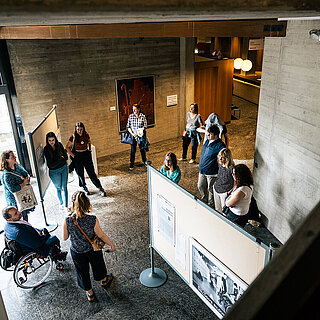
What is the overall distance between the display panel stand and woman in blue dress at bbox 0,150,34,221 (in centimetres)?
243

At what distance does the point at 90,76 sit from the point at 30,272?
5203 mm

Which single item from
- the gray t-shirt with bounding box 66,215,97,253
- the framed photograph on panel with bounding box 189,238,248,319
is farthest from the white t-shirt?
the gray t-shirt with bounding box 66,215,97,253

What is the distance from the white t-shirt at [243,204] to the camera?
4105mm

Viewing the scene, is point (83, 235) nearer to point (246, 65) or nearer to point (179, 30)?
point (179, 30)

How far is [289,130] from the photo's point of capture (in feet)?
15.3

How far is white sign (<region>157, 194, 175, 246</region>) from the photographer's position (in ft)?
11.8

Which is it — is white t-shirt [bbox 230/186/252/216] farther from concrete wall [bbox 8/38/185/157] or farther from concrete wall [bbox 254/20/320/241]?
concrete wall [bbox 8/38/185/157]

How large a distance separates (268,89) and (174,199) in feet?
8.80

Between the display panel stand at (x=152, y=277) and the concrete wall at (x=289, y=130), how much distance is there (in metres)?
1.99

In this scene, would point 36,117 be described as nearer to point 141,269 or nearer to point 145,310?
point 141,269

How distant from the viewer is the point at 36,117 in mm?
7637

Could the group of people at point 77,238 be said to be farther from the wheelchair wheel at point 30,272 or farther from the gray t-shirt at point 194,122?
the gray t-shirt at point 194,122

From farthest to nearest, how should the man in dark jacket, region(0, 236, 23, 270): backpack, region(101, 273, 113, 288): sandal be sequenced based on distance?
1. the man in dark jacket
2. region(101, 273, 113, 288): sandal
3. region(0, 236, 23, 270): backpack

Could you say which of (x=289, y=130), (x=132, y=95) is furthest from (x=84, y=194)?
(x=132, y=95)
